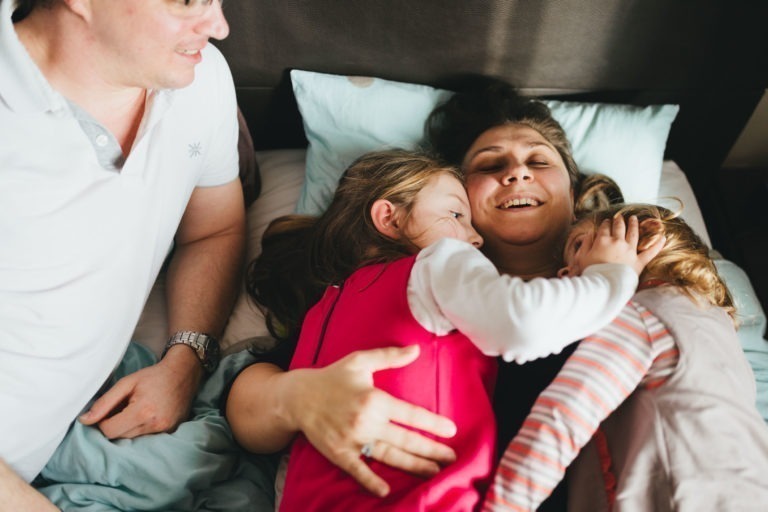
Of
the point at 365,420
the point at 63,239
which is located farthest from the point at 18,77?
the point at 365,420

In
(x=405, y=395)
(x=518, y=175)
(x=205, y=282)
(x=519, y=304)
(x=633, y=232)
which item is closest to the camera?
(x=519, y=304)

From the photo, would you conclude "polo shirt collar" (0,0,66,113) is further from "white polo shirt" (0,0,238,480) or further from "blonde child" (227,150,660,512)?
"blonde child" (227,150,660,512)

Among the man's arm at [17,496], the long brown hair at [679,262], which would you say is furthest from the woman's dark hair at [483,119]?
the man's arm at [17,496]

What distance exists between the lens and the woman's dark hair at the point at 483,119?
1517mm

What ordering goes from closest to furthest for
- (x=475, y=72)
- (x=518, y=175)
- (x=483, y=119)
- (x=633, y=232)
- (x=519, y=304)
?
(x=519, y=304), (x=633, y=232), (x=518, y=175), (x=483, y=119), (x=475, y=72)

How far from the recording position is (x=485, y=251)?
138cm

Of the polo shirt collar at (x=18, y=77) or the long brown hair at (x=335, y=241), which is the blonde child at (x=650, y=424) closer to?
the long brown hair at (x=335, y=241)

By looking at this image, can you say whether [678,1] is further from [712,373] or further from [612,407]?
[612,407]

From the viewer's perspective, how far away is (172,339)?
1333 mm

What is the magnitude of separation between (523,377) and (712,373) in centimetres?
33

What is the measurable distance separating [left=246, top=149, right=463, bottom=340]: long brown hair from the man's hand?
24 cm

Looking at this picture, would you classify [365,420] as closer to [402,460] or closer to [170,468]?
[402,460]

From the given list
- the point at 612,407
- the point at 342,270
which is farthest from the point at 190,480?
the point at 612,407

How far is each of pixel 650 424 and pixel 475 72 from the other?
1.08 metres
